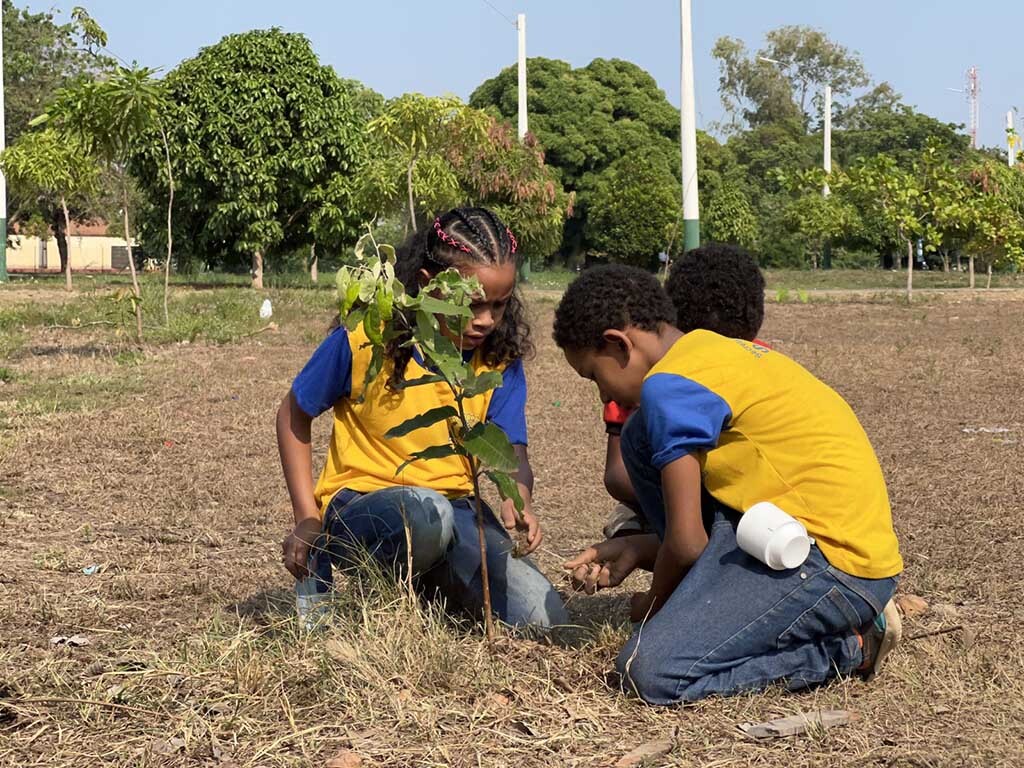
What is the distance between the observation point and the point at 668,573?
3098 millimetres

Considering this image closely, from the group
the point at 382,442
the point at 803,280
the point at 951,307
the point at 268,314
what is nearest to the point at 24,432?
the point at 382,442

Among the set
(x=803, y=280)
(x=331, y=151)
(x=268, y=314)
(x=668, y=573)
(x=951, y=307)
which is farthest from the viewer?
(x=803, y=280)

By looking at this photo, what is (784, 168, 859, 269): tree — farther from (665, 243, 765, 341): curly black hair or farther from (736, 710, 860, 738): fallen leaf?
(736, 710, 860, 738): fallen leaf

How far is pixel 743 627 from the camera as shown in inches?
116

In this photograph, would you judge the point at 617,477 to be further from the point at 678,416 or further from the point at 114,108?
the point at 114,108

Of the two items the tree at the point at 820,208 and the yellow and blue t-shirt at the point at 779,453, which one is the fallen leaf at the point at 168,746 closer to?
the yellow and blue t-shirt at the point at 779,453

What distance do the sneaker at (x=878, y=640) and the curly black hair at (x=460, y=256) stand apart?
1.21 meters

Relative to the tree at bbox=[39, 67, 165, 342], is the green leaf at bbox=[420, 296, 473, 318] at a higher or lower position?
Result: lower

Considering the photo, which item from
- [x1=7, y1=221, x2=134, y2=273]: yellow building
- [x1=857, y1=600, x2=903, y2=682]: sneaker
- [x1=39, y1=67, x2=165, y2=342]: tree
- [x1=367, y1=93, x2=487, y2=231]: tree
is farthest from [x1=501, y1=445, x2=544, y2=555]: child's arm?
[x1=7, y1=221, x2=134, y2=273]: yellow building

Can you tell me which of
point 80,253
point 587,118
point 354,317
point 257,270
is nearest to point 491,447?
point 354,317

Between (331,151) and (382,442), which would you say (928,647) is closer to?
(382,442)

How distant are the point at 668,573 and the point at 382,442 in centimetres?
88

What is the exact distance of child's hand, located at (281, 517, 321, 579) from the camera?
3.28 metres

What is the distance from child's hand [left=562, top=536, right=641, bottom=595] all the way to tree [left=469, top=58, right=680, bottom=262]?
37055 mm
